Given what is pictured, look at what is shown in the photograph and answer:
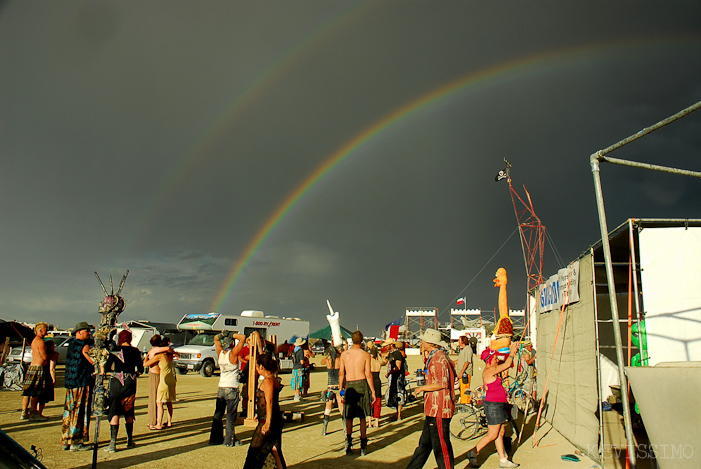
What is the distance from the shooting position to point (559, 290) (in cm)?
934

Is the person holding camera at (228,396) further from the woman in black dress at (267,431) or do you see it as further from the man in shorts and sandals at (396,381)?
the man in shorts and sandals at (396,381)

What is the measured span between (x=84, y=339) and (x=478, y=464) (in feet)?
20.8

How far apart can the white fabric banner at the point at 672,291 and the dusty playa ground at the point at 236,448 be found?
234 centimetres

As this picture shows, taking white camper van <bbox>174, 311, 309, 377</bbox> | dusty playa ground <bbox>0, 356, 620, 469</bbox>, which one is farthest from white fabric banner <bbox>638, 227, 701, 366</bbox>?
white camper van <bbox>174, 311, 309, 377</bbox>

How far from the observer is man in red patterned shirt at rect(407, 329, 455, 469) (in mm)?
5281

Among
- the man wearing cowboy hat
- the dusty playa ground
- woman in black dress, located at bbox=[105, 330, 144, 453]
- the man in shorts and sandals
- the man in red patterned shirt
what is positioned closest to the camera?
the man in red patterned shirt

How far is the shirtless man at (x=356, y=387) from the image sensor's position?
278 inches

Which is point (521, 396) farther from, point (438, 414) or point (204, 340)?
point (204, 340)

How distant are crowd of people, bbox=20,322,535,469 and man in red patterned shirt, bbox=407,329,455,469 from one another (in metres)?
0.01

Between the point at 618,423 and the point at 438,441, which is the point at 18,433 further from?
the point at 618,423

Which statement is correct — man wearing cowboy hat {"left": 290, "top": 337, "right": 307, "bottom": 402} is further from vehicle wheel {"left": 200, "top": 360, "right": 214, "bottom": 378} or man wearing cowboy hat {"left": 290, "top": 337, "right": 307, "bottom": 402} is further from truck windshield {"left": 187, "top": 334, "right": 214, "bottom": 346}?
truck windshield {"left": 187, "top": 334, "right": 214, "bottom": 346}

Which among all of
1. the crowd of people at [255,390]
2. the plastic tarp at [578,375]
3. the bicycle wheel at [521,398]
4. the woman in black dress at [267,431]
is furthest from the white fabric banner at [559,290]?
the woman in black dress at [267,431]

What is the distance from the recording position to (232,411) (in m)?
7.45

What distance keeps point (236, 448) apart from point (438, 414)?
3785 mm
